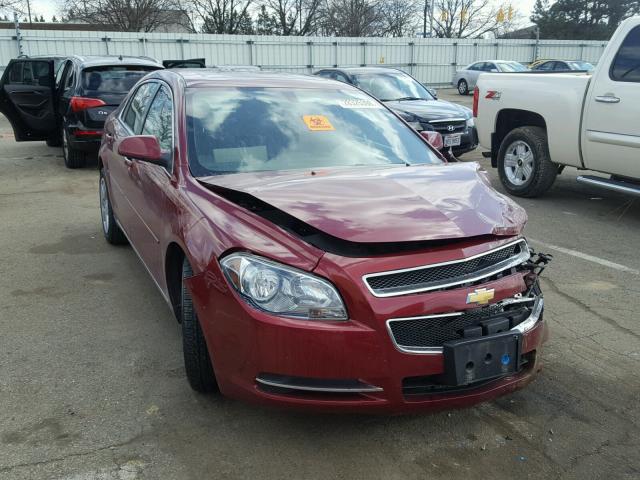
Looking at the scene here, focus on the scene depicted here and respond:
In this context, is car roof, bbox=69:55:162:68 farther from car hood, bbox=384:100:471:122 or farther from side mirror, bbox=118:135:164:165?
side mirror, bbox=118:135:164:165

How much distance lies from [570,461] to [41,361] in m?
2.90

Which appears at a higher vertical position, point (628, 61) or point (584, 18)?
point (584, 18)

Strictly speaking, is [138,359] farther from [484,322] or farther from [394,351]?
[484,322]

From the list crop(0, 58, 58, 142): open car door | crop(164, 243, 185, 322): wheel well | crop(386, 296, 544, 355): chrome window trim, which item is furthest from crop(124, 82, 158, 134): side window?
crop(0, 58, 58, 142): open car door

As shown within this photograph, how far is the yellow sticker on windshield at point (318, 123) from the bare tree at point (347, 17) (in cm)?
4527

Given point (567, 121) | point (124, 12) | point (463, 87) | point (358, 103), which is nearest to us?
point (358, 103)

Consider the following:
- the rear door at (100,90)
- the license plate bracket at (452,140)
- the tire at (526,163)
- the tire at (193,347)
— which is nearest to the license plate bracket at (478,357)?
the tire at (193,347)

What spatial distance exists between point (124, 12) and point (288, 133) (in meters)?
36.4

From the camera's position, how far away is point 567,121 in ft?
22.8

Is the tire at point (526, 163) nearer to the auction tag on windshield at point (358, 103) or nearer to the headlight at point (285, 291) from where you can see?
the auction tag on windshield at point (358, 103)

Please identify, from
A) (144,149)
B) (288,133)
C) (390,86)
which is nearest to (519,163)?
(390,86)

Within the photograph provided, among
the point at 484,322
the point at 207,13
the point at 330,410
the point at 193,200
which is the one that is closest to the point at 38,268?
the point at 193,200

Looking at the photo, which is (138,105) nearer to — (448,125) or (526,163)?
(526,163)

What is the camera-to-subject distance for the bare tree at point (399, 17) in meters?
52.2
